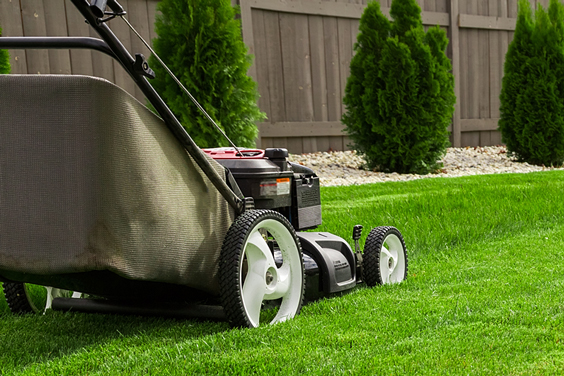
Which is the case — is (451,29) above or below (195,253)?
above

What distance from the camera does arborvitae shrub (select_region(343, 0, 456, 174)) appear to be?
868 cm

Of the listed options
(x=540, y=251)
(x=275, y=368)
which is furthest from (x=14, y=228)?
(x=540, y=251)

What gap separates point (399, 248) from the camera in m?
3.56

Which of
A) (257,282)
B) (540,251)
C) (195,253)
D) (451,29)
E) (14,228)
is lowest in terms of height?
(540,251)

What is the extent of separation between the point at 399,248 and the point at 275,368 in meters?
1.66

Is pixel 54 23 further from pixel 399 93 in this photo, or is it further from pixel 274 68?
pixel 399 93

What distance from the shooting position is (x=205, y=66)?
7.01 m

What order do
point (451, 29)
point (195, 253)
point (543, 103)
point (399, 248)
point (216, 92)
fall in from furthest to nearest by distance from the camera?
point (451, 29), point (543, 103), point (216, 92), point (399, 248), point (195, 253)

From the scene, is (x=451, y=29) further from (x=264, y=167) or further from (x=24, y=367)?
(x=24, y=367)

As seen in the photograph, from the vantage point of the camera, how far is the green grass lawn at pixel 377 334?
2.08 m

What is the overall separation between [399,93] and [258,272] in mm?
6495

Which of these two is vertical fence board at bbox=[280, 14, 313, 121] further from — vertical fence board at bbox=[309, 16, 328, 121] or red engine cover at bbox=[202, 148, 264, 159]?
red engine cover at bbox=[202, 148, 264, 159]

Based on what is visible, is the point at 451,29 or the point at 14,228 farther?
the point at 451,29

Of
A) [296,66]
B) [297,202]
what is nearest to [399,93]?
[296,66]
